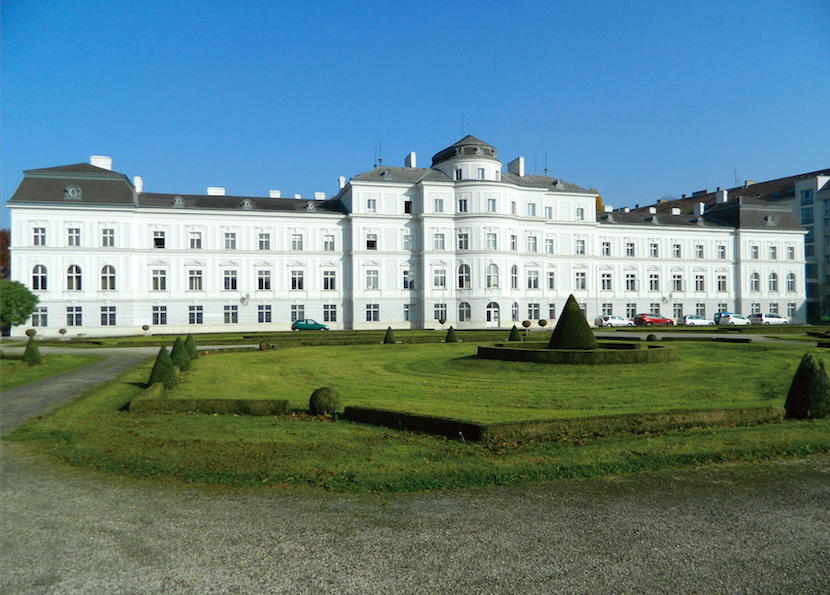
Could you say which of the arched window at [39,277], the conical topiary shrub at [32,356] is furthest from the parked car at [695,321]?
the arched window at [39,277]

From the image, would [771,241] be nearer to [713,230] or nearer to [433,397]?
[713,230]

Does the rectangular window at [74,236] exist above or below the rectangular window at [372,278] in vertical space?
above

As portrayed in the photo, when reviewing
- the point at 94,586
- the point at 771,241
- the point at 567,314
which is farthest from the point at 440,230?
the point at 94,586

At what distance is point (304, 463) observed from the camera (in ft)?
32.0

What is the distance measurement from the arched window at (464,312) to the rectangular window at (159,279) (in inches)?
1059

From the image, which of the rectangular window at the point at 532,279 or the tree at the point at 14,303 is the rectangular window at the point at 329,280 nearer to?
the rectangular window at the point at 532,279

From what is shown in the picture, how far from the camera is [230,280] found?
5519 cm

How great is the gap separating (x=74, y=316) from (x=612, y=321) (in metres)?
49.1

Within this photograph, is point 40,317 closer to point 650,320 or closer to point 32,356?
point 32,356

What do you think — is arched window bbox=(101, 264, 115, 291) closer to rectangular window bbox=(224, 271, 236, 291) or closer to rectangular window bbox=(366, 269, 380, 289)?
rectangular window bbox=(224, 271, 236, 291)

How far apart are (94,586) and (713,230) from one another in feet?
239

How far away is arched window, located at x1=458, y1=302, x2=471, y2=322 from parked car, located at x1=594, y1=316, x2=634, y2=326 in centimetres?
1358

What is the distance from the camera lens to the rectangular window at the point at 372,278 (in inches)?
2249

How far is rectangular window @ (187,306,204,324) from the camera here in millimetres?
54000
